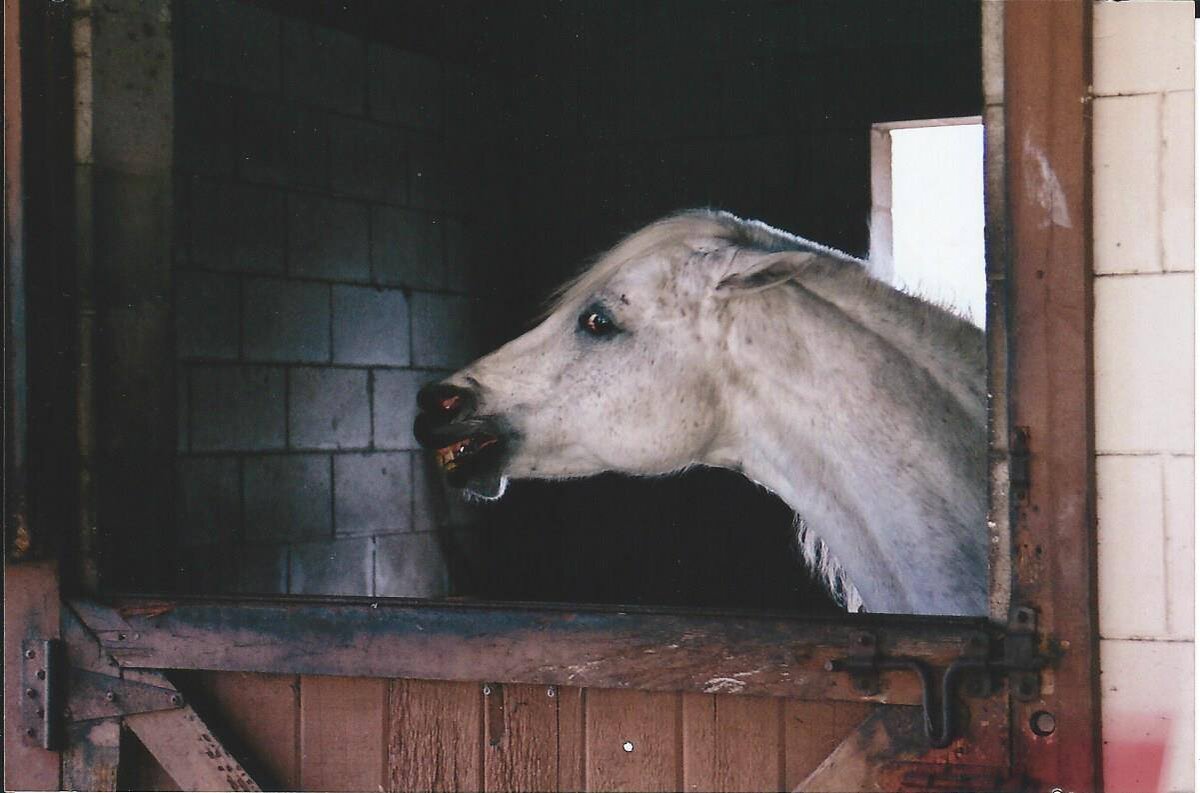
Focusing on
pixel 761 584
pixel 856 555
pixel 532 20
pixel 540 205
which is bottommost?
pixel 761 584

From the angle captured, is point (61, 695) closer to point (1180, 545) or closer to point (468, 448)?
point (468, 448)

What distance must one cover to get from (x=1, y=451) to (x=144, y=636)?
15.0 inches

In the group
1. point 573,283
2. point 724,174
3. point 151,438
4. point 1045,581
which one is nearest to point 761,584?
point 724,174

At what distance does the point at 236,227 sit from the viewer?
324cm

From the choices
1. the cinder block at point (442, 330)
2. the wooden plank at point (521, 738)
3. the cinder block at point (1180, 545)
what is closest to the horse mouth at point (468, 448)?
the wooden plank at point (521, 738)

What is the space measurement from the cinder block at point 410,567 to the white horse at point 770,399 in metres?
1.52

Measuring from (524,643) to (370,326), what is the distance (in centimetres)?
211

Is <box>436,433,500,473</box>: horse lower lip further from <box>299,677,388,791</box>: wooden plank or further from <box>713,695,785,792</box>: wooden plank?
<box>713,695,785,792</box>: wooden plank

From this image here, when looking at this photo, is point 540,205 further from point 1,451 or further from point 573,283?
point 1,451

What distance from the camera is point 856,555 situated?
2.11m

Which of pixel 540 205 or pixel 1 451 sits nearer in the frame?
pixel 1 451

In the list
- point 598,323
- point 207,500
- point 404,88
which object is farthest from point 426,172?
point 598,323

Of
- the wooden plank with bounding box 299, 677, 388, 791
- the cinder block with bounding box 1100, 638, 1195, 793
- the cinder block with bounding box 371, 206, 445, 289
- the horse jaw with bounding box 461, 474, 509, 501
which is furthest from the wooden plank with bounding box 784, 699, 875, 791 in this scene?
the cinder block with bounding box 371, 206, 445, 289

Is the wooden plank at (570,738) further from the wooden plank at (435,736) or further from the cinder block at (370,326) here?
the cinder block at (370,326)
